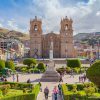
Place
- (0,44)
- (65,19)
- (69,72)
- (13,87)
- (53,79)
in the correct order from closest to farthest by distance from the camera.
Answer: (13,87), (53,79), (69,72), (65,19), (0,44)

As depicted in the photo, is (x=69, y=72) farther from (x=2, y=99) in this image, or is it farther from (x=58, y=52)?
(x=58, y=52)

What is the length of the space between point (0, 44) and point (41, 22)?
128 feet

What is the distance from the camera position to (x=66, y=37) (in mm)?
93250

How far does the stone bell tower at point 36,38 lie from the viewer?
9301cm

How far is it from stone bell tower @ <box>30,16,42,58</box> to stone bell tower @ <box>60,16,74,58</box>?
589 cm

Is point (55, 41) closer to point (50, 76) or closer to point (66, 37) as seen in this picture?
point (66, 37)

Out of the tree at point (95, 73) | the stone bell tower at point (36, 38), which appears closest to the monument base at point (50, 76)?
the tree at point (95, 73)

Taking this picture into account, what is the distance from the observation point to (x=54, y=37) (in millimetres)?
94062

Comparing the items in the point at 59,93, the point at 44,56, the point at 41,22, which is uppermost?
the point at 41,22

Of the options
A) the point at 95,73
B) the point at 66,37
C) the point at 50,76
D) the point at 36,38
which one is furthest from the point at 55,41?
the point at 95,73

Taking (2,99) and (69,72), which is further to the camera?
(69,72)

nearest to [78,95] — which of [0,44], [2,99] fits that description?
[2,99]

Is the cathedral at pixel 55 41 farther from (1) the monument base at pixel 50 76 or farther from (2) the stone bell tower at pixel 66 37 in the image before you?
(1) the monument base at pixel 50 76

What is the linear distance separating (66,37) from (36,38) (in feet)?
26.2
